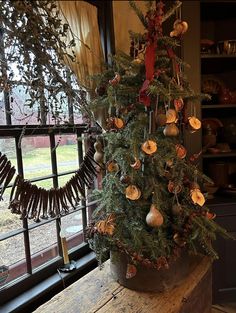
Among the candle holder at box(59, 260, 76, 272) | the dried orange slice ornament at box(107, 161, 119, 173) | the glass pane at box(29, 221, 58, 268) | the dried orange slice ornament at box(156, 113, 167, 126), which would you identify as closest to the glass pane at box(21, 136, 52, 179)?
the glass pane at box(29, 221, 58, 268)

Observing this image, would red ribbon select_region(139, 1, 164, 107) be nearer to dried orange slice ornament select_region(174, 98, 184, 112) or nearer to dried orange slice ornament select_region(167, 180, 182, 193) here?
dried orange slice ornament select_region(174, 98, 184, 112)

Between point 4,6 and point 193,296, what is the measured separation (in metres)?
1.55

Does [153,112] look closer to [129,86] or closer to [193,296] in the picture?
[129,86]

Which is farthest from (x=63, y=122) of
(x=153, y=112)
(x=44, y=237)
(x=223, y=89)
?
(x=223, y=89)

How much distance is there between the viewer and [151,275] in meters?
1.24

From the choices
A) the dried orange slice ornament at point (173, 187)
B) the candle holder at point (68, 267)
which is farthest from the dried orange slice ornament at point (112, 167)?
the candle holder at point (68, 267)

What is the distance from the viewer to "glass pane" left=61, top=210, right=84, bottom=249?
5.52ft

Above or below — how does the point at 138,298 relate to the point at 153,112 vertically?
below

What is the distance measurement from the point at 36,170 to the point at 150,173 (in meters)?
0.63

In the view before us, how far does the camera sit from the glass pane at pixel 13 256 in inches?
53.8

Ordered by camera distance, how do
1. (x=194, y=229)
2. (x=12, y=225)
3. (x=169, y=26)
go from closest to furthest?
(x=194, y=229) < (x=12, y=225) < (x=169, y=26)

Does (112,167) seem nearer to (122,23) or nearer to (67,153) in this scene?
(67,153)

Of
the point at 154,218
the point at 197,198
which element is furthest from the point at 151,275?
the point at 197,198

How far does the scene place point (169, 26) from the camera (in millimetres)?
1922
